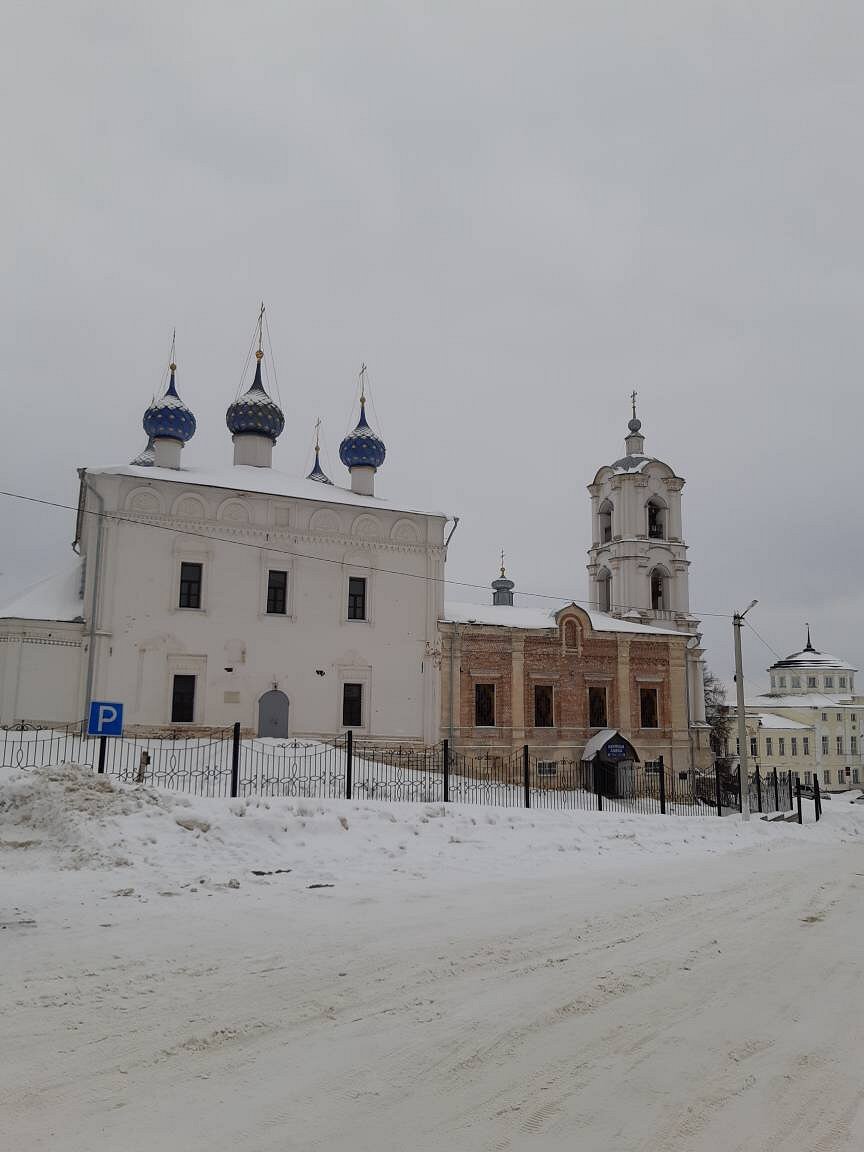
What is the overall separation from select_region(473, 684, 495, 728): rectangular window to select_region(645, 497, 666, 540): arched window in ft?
41.5

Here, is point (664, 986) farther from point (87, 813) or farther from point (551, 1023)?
point (87, 813)

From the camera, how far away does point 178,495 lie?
2595cm

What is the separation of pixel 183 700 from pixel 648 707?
54.3 feet

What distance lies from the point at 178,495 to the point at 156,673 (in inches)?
214

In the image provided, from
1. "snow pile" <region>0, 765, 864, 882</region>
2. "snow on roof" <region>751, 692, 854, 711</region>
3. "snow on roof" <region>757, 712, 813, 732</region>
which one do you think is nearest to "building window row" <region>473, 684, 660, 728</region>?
"snow pile" <region>0, 765, 864, 882</region>

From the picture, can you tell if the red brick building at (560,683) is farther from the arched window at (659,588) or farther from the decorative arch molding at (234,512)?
the decorative arch molding at (234,512)

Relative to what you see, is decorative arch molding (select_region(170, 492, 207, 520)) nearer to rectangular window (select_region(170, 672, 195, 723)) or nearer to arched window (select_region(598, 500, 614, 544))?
rectangular window (select_region(170, 672, 195, 723))

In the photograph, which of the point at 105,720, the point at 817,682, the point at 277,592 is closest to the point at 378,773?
the point at 277,592

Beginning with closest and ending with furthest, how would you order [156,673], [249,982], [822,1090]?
[822,1090] < [249,982] < [156,673]

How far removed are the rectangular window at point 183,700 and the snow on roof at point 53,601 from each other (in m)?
3.36

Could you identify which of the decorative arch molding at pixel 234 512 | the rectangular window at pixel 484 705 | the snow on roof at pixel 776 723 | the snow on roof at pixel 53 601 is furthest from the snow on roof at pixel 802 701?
the snow on roof at pixel 53 601

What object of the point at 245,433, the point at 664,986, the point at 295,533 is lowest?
the point at 664,986

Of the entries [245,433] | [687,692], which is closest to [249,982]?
[245,433]

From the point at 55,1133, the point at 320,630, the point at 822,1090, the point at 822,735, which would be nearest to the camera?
the point at 55,1133
